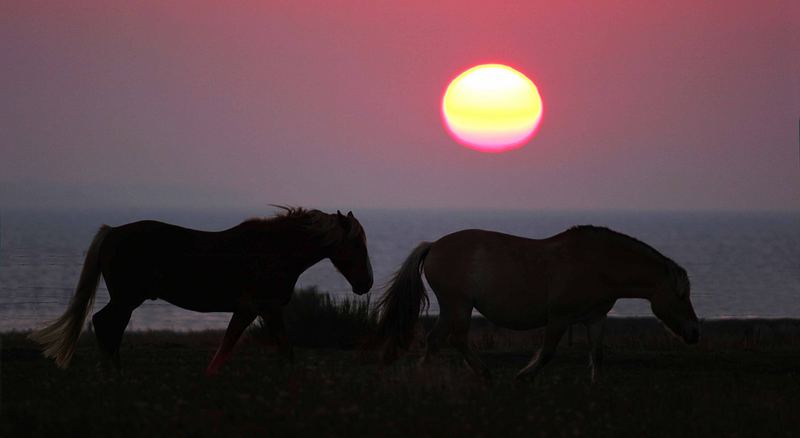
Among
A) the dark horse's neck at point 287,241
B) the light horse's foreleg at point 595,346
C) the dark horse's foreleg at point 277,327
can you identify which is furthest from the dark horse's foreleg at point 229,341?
the light horse's foreleg at point 595,346

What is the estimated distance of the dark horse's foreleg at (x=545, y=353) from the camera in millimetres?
13602

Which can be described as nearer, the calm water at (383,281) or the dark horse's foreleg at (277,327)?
the dark horse's foreleg at (277,327)

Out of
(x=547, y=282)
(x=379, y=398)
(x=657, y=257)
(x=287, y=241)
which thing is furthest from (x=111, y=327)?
(x=657, y=257)

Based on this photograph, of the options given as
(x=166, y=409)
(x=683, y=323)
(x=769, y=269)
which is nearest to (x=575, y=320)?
(x=683, y=323)

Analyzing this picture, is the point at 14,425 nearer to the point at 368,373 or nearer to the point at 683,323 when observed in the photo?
the point at 368,373

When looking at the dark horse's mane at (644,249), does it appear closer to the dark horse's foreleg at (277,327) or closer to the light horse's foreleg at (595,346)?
the light horse's foreleg at (595,346)

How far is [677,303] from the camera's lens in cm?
1457

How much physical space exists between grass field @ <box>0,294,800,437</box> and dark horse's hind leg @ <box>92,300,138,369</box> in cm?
33

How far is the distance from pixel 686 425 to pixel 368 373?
434cm

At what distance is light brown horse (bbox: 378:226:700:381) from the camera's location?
14219mm

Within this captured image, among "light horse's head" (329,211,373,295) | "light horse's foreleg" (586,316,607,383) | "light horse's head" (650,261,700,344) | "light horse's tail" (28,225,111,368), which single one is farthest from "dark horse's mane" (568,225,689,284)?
"light horse's tail" (28,225,111,368)

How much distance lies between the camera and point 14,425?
9.68 m

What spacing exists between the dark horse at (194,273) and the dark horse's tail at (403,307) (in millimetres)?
1122

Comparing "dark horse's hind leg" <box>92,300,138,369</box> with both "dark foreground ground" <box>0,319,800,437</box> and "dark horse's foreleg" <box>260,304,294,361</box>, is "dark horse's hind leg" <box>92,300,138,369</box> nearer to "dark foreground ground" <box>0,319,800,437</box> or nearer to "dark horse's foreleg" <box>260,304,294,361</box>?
"dark foreground ground" <box>0,319,800,437</box>
